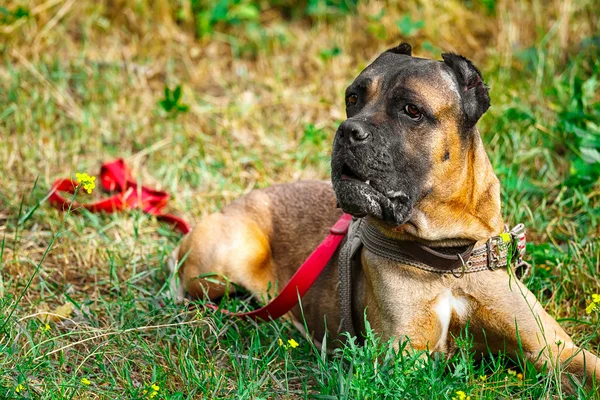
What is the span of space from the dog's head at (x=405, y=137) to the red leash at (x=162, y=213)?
732 millimetres

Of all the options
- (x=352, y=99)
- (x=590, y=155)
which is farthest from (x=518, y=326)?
(x=590, y=155)

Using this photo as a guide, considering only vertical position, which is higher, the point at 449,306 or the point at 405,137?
the point at 405,137

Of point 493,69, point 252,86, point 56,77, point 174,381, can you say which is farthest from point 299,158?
point 174,381

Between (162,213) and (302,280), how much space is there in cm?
174

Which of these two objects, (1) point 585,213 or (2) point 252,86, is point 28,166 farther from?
(1) point 585,213

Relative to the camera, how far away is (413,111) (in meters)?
3.30

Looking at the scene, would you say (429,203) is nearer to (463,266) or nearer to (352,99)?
(463,266)

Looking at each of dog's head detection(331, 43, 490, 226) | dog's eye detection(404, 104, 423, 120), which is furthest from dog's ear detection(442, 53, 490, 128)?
dog's eye detection(404, 104, 423, 120)

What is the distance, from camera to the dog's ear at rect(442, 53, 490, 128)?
3.39 m

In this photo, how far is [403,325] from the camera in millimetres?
3498

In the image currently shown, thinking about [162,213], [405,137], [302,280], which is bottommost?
[162,213]

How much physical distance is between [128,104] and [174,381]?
3.74 meters

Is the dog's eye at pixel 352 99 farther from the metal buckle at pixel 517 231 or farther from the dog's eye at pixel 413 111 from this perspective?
the metal buckle at pixel 517 231

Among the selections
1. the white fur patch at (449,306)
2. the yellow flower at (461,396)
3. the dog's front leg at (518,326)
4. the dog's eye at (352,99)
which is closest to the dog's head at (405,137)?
the dog's eye at (352,99)
